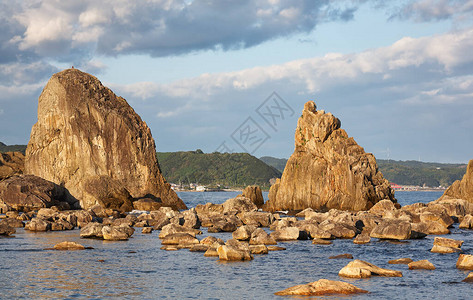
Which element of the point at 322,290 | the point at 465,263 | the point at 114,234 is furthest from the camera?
the point at 114,234

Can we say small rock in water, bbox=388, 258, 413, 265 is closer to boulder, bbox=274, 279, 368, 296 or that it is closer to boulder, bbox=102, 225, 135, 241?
boulder, bbox=274, 279, 368, 296

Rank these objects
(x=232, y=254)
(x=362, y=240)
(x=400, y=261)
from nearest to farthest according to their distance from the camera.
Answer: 1. (x=400, y=261)
2. (x=232, y=254)
3. (x=362, y=240)

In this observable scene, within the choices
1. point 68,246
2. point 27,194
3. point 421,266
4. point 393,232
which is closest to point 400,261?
point 421,266

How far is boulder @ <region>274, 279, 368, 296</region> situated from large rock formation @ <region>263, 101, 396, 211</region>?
272 ft

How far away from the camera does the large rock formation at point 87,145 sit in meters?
123

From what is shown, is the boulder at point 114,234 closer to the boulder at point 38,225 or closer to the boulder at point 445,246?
the boulder at point 38,225

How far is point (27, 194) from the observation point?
104 metres

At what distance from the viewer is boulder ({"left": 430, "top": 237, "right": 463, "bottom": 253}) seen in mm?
47938

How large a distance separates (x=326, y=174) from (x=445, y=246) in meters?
71.1

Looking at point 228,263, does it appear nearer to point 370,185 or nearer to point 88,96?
point 370,185

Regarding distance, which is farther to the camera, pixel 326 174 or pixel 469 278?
pixel 326 174

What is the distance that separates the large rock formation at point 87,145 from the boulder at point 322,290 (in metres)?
90.1

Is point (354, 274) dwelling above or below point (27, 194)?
below

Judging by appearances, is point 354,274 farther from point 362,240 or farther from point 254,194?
point 254,194
